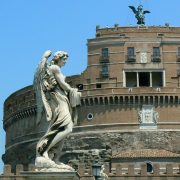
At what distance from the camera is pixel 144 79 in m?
63.3

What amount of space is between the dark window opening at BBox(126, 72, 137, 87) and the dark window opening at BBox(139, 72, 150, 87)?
0.57 metres

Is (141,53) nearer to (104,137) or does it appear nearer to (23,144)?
(104,137)

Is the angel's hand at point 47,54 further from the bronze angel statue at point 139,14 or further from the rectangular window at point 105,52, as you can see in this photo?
the bronze angel statue at point 139,14

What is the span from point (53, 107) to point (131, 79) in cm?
5526

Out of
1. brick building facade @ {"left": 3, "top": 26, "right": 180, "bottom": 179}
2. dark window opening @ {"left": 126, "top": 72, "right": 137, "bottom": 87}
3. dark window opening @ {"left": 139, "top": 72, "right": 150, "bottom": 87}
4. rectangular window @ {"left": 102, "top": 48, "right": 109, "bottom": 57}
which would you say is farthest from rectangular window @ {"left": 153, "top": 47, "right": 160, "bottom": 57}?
rectangular window @ {"left": 102, "top": 48, "right": 109, "bottom": 57}

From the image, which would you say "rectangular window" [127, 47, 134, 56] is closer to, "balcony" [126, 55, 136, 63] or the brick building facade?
the brick building facade

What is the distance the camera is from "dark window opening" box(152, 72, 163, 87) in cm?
6252

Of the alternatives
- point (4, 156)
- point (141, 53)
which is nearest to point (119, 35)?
point (141, 53)

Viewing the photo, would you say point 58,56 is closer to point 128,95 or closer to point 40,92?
point 40,92

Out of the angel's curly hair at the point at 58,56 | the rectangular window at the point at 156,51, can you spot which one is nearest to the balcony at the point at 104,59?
the rectangular window at the point at 156,51

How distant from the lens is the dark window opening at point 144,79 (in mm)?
62656

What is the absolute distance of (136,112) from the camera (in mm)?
61438

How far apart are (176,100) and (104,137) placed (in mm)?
7391

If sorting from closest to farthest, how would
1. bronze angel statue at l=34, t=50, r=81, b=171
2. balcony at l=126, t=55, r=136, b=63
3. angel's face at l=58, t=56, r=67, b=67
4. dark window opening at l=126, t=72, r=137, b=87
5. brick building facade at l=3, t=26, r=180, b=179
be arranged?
bronze angel statue at l=34, t=50, r=81, b=171, angel's face at l=58, t=56, r=67, b=67, brick building facade at l=3, t=26, r=180, b=179, balcony at l=126, t=55, r=136, b=63, dark window opening at l=126, t=72, r=137, b=87
